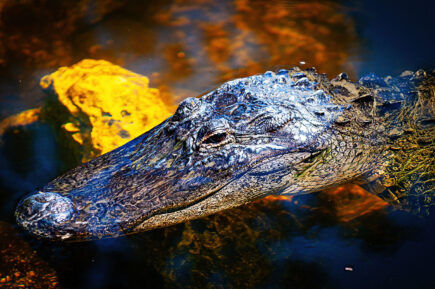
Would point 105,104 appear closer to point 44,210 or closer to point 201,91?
point 201,91

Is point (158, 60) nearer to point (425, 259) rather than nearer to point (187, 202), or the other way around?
point (187, 202)

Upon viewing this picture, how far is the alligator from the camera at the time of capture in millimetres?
2531

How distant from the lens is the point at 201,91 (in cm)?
427

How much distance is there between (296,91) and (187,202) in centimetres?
157

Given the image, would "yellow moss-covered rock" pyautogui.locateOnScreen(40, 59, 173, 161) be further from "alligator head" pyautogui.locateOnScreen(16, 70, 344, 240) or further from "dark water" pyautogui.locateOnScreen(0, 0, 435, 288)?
"alligator head" pyautogui.locateOnScreen(16, 70, 344, 240)

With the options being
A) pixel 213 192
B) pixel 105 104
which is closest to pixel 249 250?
pixel 213 192

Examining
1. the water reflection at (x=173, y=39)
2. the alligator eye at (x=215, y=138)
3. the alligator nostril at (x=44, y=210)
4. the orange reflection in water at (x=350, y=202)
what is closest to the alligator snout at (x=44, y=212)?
the alligator nostril at (x=44, y=210)

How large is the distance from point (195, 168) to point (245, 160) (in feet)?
1.45

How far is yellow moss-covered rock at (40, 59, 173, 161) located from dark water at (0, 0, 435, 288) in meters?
0.28

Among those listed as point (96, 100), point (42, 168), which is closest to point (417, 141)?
point (96, 100)

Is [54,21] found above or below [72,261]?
above

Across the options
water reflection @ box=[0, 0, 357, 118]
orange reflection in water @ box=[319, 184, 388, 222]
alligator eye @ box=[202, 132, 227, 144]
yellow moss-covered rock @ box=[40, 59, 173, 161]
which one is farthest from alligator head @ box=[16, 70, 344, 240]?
water reflection @ box=[0, 0, 357, 118]

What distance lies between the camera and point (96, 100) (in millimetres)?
3861

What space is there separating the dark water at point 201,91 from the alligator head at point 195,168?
1.16ft
